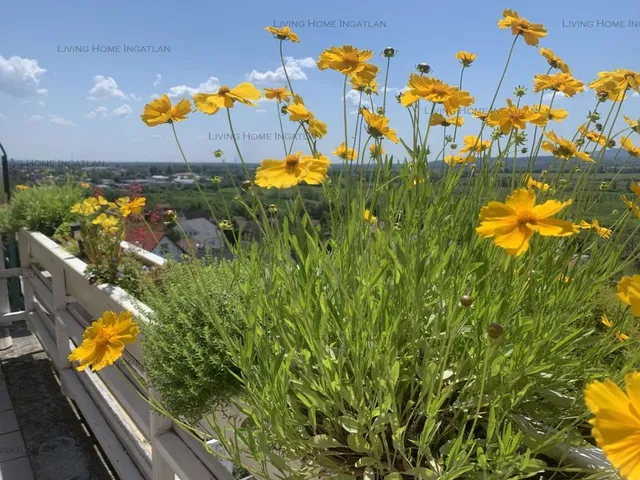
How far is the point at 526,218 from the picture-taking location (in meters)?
0.57

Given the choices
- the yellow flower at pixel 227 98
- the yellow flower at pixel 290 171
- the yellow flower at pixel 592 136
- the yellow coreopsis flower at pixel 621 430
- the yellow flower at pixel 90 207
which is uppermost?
the yellow flower at pixel 227 98

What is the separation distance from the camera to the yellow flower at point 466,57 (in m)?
0.99

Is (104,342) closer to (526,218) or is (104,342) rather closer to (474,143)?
(526,218)

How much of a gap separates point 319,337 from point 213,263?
70 centimetres

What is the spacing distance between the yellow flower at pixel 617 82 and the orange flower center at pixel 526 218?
47 cm

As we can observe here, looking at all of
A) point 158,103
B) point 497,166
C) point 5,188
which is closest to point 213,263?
point 158,103

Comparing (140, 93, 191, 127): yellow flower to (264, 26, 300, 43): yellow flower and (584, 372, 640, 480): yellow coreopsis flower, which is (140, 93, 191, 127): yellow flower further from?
(584, 372, 640, 480): yellow coreopsis flower

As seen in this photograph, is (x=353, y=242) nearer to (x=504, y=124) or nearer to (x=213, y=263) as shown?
(x=504, y=124)

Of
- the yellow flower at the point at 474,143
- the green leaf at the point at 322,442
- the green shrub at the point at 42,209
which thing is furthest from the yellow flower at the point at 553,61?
the green shrub at the point at 42,209

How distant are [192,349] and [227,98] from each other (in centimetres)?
59

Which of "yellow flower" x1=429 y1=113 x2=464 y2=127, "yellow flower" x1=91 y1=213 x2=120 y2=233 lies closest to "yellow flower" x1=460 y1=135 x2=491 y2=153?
"yellow flower" x1=429 y1=113 x2=464 y2=127

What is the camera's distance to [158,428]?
4.40ft

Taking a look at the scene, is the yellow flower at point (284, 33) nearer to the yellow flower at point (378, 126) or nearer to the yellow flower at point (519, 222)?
the yellow flower at point (378, 126)

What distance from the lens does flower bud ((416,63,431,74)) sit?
0.91m
